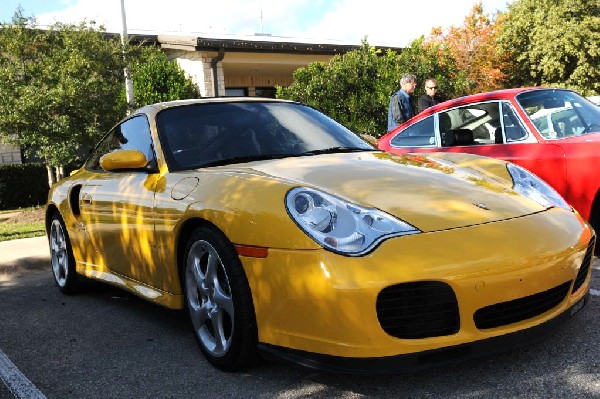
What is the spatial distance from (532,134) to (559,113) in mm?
410

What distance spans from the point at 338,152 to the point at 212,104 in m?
0.94

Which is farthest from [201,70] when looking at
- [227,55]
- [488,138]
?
[488,138]

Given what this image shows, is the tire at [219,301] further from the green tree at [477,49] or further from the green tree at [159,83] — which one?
the green tree at [477,49]

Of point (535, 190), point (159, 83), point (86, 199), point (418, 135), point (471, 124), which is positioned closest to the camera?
point (535, 190)

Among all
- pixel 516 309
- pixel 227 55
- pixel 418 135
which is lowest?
pixel 516 309

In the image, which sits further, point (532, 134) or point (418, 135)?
point (418, 135)

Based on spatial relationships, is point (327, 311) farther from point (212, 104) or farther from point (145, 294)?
point (212, 104)

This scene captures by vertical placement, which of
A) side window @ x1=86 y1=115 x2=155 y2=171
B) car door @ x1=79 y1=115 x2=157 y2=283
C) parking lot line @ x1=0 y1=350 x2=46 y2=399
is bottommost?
parking lot line @ x1=0 y1=350 x2=46 y2=399

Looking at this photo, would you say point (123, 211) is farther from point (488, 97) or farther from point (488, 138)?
point (488, 97)

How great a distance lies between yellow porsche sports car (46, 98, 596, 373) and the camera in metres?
2.50

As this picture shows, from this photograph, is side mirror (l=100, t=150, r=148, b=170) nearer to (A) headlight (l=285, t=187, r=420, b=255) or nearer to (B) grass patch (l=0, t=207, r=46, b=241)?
(A) headlight (l=285, t=187, r=420, b=255)

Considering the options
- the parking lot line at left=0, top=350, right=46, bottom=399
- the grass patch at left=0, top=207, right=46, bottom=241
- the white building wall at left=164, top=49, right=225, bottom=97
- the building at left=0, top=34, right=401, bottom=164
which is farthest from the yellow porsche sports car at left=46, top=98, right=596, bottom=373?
the white building wall at left=164, top=49, right=225, bottom=97

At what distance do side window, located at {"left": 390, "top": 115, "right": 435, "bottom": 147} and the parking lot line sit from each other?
164 inches

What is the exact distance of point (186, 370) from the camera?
319 cm
